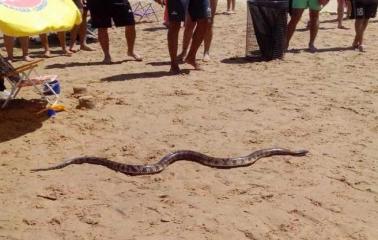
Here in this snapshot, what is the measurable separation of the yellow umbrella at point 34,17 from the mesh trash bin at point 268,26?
4.44m

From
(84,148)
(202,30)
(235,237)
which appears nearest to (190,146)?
(84,148)

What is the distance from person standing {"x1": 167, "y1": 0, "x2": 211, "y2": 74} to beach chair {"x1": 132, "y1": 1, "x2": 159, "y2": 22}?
6845 millimetres

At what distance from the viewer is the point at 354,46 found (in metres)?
11.9

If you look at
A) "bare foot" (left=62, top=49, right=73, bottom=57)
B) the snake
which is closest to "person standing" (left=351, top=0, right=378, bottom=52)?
"bare foot" (left=62, top=49, right=73, bottom=57)

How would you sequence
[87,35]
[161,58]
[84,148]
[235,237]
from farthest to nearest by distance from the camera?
[87,35] → [161,58] → [84,148] → [235,237]

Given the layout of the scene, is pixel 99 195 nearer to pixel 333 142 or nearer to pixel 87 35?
pixel 333 142

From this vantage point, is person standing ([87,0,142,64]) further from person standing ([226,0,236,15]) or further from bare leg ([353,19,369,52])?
person standing ([226,0,236,15])

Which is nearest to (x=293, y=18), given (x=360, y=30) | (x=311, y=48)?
(x=311, y=48)

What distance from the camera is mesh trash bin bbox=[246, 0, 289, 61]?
34.8ft

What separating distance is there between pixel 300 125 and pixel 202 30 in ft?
9.53

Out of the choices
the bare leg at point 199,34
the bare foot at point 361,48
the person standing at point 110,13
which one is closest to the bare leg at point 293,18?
the bare foot at point 361,48

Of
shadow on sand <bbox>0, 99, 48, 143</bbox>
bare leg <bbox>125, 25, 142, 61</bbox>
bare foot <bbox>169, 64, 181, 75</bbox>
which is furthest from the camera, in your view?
bare leg <bbox>125, 25, 142, 61</bbox>

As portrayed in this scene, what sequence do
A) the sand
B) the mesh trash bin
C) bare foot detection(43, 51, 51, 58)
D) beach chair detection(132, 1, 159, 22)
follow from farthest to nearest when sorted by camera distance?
1. beach chair detection(132, 1, 159, 22)
2. bare foot detection(43, 51, 51, 58)
3. the mesh trash bin
4. the sand

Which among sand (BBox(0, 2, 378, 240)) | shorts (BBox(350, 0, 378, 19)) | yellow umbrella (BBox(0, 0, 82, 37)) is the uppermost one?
yellow umbrella (BBox(0, 0, 82, 37))
